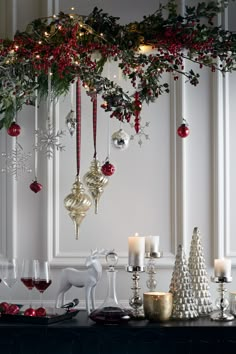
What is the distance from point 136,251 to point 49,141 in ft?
2.16

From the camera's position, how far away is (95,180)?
12.6 feet

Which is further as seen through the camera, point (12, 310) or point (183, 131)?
point (183, 131)

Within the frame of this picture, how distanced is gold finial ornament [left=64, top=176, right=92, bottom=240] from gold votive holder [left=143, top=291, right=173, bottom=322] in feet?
1.72

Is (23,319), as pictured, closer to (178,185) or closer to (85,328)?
(85,328)

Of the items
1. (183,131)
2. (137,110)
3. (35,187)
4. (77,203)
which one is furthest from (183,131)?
(35,187)

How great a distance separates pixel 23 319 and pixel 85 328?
280mm

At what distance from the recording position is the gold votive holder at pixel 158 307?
357cm

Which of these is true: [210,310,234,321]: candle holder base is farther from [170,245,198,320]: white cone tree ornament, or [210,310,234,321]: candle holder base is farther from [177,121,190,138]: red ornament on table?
[177,121,190,138]: red ornament on table

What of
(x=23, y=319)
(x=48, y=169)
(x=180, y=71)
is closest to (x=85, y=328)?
(x=23, y=319)

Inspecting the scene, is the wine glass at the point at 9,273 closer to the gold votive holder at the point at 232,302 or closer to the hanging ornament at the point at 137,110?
the hanging ornament at the point at 137,110

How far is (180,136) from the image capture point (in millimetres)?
3830

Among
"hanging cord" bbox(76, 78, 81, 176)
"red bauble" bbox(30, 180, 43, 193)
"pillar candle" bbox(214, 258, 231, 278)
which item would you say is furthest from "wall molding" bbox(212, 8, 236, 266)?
"red bauble" bbox(30, 180, 43, 193)

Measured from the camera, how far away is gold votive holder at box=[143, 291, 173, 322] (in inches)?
140

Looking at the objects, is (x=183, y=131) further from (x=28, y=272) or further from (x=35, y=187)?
(x=28, y=272)
